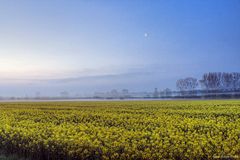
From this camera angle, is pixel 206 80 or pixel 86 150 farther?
pixel 206 80

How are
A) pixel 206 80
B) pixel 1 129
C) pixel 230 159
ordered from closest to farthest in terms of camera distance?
pixel 230 159 → pixel 1 129 → pixel 206 80

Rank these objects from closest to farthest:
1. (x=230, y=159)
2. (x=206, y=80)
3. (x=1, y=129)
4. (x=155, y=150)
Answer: (x=230, y=159), (x=155, y=150), (x=1, y=129), (x=206, y=80)

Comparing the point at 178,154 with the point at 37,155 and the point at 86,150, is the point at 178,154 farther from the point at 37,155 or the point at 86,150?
the point at 37,155

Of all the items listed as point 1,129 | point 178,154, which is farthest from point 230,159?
point 1,129

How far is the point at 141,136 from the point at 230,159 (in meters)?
2.81

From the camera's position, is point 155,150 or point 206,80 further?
point 206,80

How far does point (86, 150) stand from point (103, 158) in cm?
53

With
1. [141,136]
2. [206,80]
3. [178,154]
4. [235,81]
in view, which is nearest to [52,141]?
[141,136]

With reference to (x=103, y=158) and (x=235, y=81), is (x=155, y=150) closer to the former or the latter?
(x=103, y=158)

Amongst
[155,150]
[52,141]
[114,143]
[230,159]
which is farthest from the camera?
[52,141]

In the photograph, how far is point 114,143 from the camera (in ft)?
20.9

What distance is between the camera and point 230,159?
17.3 ft

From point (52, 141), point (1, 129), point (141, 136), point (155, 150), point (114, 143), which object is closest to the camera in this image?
point (155, 150)

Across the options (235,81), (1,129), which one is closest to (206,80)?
(235,81)
